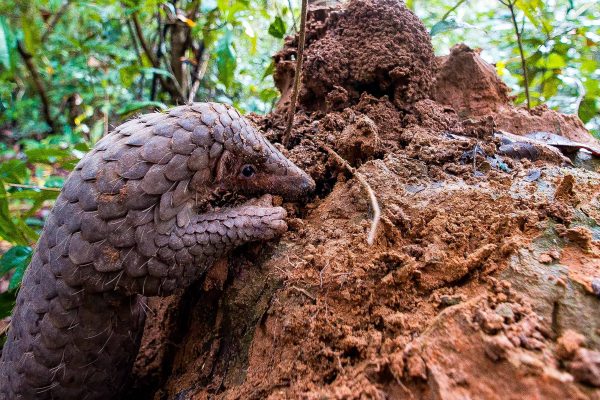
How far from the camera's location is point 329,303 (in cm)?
139

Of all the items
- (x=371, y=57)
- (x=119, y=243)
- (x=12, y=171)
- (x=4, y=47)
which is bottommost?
(x=12, y=171)

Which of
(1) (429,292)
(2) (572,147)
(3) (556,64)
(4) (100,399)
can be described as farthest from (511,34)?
(4) (100,399)

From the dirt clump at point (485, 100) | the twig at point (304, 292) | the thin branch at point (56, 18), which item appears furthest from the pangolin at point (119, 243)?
the thin branch at point (56, 18)

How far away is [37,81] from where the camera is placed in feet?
18.5

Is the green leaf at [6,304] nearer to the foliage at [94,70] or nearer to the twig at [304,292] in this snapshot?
the foliage at [94,70]

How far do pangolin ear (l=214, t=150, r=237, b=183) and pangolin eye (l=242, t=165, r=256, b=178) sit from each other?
0.05 m

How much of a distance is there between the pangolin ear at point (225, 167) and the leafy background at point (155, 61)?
4.39 feet

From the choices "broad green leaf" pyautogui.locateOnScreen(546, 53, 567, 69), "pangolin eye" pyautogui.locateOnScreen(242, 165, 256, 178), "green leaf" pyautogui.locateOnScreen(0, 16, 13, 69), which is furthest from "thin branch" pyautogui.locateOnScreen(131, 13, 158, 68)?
"broad green leaf" pyautogui.locateOnScreen(546, 53, 567, 69)

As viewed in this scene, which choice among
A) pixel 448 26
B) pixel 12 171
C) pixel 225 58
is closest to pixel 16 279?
pixel 12 171

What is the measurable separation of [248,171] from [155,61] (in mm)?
3977

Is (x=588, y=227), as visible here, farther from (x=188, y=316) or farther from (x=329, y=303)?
(x=188, y=316)

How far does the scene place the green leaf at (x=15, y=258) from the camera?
8.22ft

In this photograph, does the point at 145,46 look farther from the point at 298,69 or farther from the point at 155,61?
the point at 298,69

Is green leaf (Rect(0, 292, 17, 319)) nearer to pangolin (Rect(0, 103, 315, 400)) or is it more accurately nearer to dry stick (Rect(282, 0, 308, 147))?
pangolin (Rect(0, 103, 315, 400))
